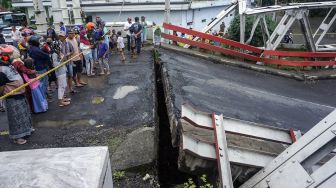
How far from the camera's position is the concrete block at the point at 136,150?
15.9ft

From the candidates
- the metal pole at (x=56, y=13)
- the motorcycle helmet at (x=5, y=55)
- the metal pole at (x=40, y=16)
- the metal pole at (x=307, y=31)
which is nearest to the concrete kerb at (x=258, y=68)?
the metal pole at (x=307, y=31)

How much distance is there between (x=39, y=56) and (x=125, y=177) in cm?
404

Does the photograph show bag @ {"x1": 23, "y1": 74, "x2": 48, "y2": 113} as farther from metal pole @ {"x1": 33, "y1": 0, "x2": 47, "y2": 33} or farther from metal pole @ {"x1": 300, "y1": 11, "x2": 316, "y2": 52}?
metal pole @ {"x1": 300, "y1": 11, "x2": 316, "y2": 52}

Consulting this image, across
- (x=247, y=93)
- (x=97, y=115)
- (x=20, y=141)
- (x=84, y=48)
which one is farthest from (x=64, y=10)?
(x=20, y=141)

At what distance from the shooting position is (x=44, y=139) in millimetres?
5824

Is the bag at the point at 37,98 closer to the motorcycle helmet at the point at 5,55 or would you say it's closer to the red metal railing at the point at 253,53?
the motorcycle helmet at the point at 5,55

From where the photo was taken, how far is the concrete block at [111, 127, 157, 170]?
4.84 meters

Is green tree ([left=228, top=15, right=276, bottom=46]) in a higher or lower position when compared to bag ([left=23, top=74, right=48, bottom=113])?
higher

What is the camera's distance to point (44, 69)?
23.9 ft

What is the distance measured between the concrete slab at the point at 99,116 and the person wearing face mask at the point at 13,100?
22 centimetres

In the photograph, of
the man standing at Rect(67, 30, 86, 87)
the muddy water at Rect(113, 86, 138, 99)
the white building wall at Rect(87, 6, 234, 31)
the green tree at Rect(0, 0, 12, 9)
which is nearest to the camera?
the muddy water at Rect(113, 86, 138, 99)

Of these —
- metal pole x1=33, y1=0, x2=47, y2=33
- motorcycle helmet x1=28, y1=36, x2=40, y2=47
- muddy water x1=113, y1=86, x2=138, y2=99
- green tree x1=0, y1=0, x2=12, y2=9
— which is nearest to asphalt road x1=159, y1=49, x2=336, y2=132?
muddy water x1=113, y1=86, x2=138, y2=99

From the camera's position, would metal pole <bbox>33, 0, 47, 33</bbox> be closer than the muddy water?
No

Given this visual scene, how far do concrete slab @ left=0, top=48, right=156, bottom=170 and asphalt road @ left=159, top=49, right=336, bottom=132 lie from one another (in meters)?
0.79
